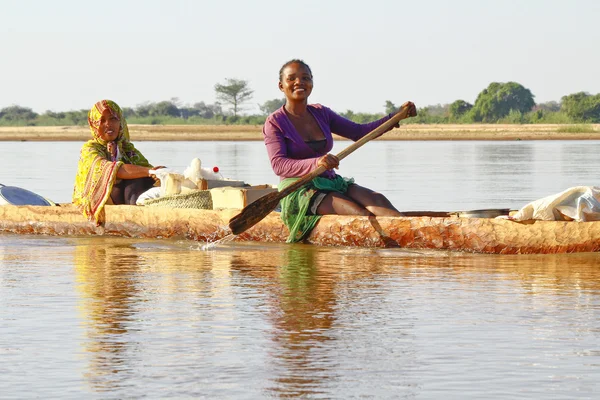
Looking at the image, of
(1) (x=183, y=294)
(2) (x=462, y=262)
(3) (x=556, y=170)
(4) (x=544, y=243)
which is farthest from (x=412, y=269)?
(3) (x=556, y=170)

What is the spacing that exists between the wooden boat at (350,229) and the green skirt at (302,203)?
0.08m

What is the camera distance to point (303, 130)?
29.6 ft

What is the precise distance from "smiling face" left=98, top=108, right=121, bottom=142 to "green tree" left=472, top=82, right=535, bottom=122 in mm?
58648

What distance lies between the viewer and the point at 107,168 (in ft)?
32.9

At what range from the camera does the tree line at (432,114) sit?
64250 mm

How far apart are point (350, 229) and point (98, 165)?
229cm

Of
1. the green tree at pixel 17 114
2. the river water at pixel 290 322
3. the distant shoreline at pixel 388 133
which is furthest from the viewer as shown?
the green tree at pixel 17 114

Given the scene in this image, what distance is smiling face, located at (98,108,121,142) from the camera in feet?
33.1

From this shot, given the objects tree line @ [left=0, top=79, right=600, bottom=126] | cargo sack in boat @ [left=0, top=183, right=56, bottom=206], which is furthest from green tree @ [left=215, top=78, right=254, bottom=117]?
cargo sack in boat @ [left=0, top=183, right=56, bottom=206]

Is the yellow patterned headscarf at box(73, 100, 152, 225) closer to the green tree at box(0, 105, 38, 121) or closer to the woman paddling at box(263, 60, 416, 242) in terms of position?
the woman paddling at box(263, 60, 416, 242)

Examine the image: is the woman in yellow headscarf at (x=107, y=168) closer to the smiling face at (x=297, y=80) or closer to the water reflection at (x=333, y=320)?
the water reflection at (x=333, y=320)

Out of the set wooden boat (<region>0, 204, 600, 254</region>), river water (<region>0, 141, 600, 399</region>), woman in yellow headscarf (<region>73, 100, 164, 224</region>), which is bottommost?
river water (<region>0, 141, 600, 399</region>)

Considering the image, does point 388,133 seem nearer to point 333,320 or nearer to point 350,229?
point 350,229

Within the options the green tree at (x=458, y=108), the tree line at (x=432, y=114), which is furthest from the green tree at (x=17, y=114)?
the green tree at (x=458, y=108)
